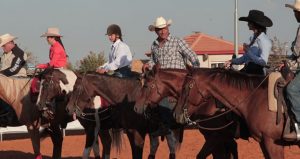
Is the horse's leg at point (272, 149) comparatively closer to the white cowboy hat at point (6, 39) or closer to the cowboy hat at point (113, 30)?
the cowboy hat at point (113, 30)

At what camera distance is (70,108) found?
33.3 feet

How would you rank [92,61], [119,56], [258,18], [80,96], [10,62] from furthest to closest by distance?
[92,61] < [10,62] < [119,56] < [80,96] < [258,18]

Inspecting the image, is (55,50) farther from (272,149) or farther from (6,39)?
(272,149)

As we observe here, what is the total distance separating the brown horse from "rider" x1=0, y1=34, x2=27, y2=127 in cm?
556

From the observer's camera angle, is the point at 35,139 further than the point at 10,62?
No

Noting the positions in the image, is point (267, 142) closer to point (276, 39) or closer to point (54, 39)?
point (54, 39)

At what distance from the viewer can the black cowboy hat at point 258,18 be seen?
9.30 metres

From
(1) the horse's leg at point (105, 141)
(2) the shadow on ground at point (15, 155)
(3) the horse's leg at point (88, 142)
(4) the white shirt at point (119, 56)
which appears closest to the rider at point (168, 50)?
(4) the white shirt at point (119, 56)

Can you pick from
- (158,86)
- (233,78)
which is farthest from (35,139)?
(233,78)

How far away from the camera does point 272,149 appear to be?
7824mm

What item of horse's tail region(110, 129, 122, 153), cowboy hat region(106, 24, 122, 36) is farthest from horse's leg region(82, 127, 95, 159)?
cowboy hat region(106, 24, 122, 36)

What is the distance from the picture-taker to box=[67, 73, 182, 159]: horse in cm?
1005

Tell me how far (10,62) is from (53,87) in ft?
7.38

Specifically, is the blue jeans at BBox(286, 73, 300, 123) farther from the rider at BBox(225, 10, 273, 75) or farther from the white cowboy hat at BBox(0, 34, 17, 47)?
the white cowboy hat at BBox(0, 34, 17, 47)
